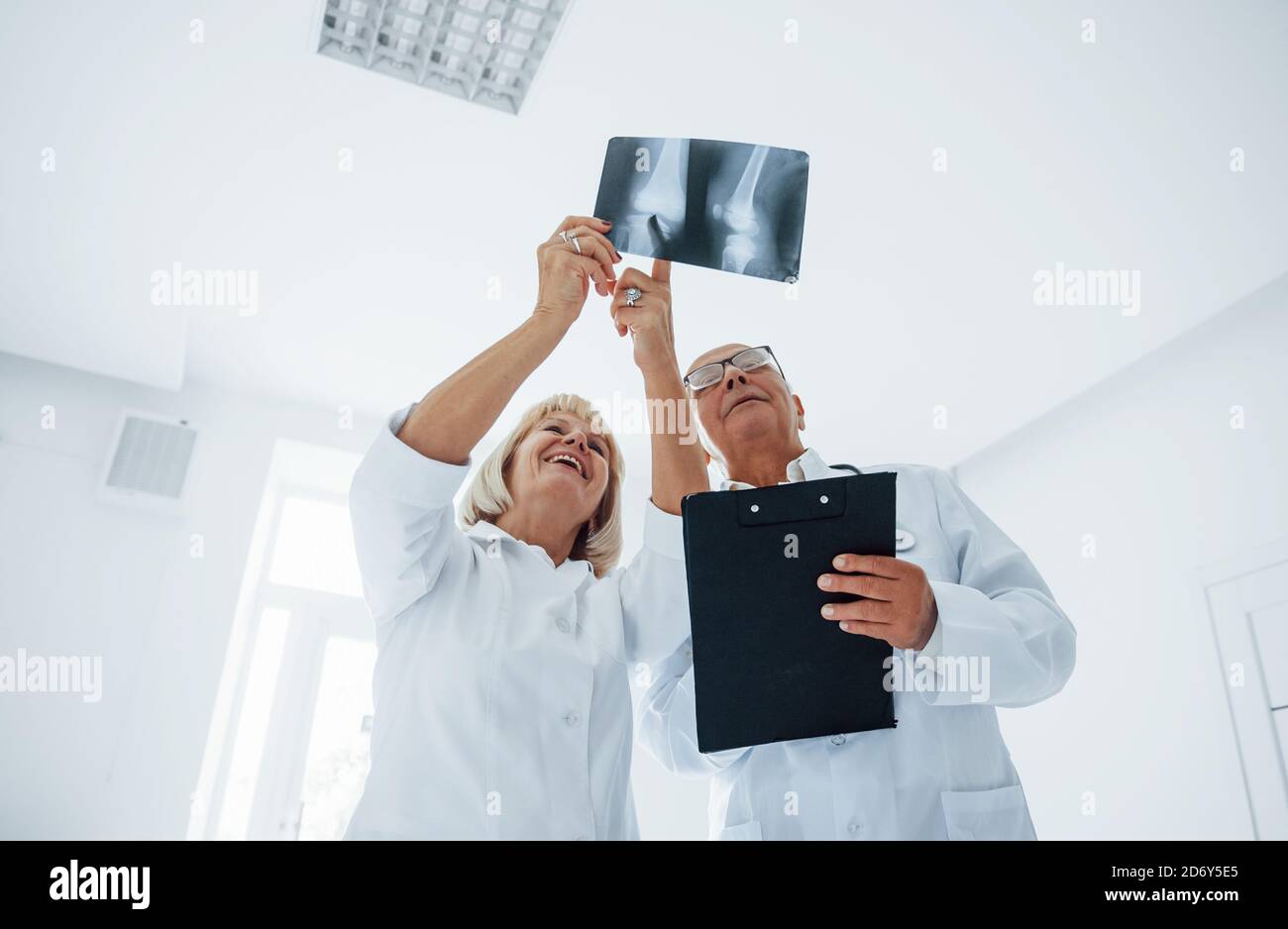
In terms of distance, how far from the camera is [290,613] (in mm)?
4301

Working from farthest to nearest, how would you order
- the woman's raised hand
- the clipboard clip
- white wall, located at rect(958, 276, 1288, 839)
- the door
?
white wall, located at rect(958, 276, 1288, 839) < the door < the woman's raised hand < the clipboard clip

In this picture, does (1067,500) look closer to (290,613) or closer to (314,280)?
(314,280)

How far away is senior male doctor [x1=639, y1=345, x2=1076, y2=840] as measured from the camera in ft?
3.75

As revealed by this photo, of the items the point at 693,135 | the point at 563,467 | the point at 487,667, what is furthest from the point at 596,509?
the point at 693,135

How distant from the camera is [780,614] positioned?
1137mm

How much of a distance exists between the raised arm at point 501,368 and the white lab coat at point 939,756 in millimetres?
605

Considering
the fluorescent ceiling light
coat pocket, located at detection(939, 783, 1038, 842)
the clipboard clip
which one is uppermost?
the fluorescent ceiling light

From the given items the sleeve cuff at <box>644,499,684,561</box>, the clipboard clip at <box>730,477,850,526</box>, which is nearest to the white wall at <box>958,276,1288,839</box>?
the sleeve cuff at <box>644,499,684,561</box>

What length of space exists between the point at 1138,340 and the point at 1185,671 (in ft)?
4.07

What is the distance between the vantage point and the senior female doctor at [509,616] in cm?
113

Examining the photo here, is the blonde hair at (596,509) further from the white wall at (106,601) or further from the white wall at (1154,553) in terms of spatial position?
the white wall at (106,601)

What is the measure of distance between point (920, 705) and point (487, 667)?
0.63 metres

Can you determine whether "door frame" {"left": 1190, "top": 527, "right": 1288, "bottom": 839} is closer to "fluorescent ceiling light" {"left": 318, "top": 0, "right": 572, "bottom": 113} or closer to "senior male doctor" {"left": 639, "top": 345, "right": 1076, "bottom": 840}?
"senior male doctor" {"left": 639, "top": 345, "right": 1076, "bottom": 840}

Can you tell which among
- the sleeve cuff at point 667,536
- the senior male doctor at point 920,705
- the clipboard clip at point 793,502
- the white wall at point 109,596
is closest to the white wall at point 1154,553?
the senior male doctor at point 920,705
